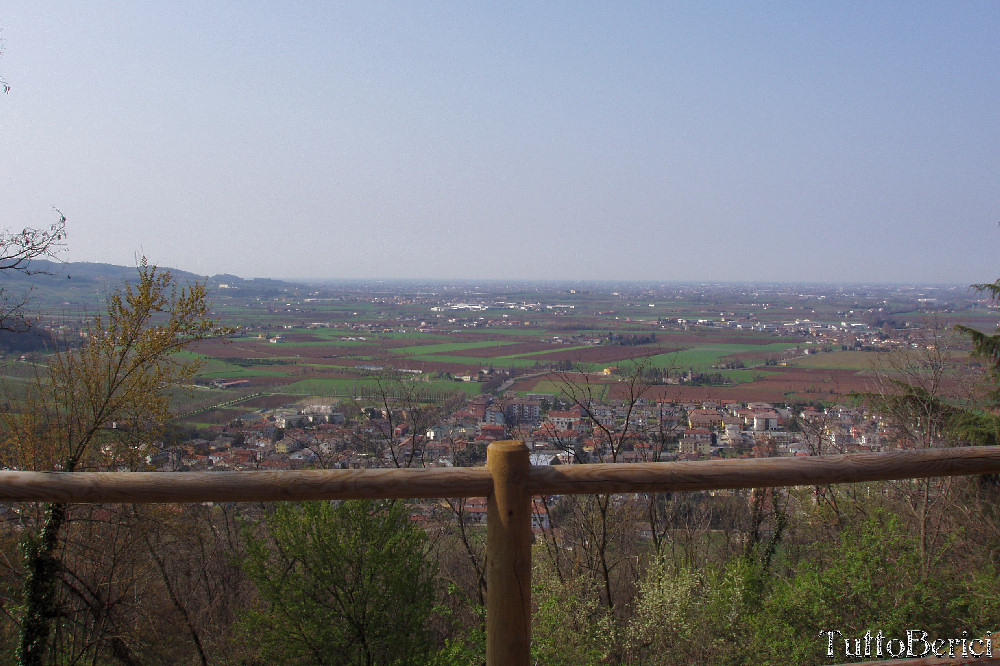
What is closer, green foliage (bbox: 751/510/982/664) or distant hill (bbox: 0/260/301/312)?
green foliage (bbox: 751/510/982/664)

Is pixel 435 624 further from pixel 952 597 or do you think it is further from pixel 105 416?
pixel 105 416

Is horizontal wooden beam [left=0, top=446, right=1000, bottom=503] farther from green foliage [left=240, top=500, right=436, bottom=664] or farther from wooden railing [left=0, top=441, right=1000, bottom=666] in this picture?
green foliage [left=240, top=500, right=436, bottom=664]

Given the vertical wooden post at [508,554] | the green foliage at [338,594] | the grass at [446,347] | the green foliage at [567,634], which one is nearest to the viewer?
the vertical wooden post at [508,554]

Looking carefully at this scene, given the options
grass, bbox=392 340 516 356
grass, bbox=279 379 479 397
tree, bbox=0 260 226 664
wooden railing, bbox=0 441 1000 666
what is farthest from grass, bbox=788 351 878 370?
wooden railing, bbox=0 441 1000 666

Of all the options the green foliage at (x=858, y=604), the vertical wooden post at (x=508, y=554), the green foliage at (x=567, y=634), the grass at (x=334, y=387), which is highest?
the vertical wooden post at (x=508, y=554)

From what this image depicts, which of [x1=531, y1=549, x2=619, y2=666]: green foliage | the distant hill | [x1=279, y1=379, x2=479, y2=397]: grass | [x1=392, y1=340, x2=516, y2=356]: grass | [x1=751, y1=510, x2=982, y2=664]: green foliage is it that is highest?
the distant hill

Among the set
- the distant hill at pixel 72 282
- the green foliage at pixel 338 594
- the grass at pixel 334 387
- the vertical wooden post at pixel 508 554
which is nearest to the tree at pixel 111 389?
the distant hill at pixel 72 282

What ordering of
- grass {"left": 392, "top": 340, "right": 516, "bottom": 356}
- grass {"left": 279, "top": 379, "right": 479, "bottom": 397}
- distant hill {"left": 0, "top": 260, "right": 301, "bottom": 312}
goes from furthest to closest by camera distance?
grass {"left": 392, "top": 340, "right": 516, "bottom": 356}
grass {"left": 279, "top": 379, "right": 479, "bottom": 397}
distant hill {"left": 0, "top": 260, "right": 301, "bottom": 312}

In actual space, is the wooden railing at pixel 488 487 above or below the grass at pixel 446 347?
above

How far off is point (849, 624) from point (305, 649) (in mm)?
2506

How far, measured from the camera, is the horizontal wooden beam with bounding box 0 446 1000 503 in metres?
1.57

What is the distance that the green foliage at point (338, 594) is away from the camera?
8.66 feet

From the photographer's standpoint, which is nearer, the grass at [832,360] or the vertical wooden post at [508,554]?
the vertical wooden post at [508,554]

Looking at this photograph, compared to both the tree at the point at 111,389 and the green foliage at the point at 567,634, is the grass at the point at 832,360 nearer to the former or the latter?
the green foliage at the point at 567,634
